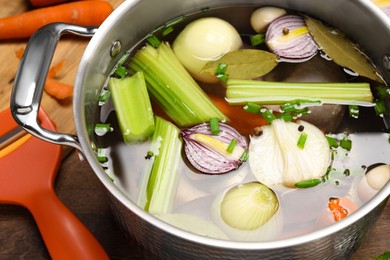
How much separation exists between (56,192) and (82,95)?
354 mm

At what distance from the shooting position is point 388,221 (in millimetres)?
1426

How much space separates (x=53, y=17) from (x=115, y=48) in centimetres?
46

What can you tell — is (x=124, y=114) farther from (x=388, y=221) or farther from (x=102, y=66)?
(x=388, y=221)

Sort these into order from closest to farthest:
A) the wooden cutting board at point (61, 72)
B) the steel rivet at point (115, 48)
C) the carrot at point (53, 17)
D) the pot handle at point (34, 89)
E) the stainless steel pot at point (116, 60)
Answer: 1. the stainless steel pot at point (116, 60)
2. the pot handle at point (34, 89)
3. the steel rivet at point (115, 48)
4. the wooden cutting board at point (61, 72)
5. the carrot at point (53, 17)

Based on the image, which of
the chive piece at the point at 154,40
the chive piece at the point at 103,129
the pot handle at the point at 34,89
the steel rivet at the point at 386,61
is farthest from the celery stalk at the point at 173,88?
the steel rivet at the point at 386,61

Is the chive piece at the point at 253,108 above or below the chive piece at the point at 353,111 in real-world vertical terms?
above

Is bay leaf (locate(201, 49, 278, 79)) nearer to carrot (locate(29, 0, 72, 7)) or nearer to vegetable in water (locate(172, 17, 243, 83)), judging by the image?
vegetable in water (locate(172, 17, 243, 83))

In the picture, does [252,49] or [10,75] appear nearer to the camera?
[252,49]

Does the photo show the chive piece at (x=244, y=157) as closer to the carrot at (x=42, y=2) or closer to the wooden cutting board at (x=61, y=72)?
the wooden cutting board at (x=61, y=72)

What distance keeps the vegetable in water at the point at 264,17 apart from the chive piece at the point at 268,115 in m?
0.22

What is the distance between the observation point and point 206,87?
1.38 metres

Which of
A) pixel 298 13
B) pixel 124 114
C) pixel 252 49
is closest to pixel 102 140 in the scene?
pixel 124 114

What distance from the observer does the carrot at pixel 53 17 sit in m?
1.72

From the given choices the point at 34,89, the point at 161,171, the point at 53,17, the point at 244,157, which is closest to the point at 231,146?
the point at 244,157
